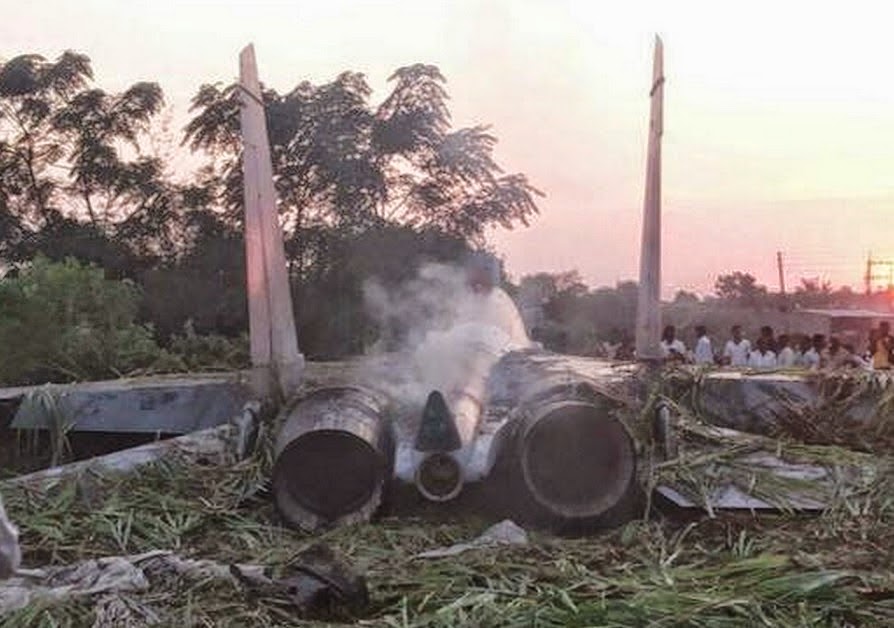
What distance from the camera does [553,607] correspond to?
14.4 ft

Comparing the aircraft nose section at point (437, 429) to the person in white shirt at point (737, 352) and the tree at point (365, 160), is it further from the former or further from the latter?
the tree at point (365, 160)

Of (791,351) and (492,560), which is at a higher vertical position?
(791,351)

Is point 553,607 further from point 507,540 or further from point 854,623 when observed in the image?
point 507,540

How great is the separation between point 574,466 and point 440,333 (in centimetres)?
385

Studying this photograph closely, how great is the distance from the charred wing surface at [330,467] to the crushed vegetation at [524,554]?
0.17 metres

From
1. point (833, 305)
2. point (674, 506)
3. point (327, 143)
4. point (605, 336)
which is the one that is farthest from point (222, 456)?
point (833, 305)

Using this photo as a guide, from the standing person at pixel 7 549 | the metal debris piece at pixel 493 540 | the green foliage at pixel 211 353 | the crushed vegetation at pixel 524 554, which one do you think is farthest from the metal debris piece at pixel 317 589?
the green foliage at pixel 211 353

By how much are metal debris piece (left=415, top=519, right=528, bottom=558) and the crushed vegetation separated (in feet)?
0.33

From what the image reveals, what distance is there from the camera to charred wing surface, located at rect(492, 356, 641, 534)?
662cm

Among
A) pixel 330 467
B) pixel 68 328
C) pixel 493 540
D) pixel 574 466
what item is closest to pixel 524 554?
pixel 493 540

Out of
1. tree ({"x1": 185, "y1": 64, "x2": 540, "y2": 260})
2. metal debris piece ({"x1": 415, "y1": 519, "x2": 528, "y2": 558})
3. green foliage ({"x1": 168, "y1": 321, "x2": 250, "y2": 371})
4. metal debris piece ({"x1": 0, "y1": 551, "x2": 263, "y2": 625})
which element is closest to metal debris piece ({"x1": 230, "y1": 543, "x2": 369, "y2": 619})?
metal debris piece ({"x1": 0, "y1": 551, "x2": 263, "y2": 625})

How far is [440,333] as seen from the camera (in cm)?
1042

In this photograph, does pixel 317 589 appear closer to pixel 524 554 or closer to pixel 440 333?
pixel 524 554

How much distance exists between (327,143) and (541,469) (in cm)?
1897
